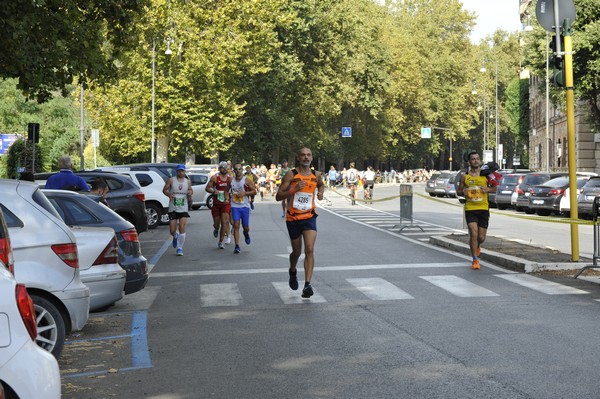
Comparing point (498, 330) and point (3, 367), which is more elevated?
point (3, 367)

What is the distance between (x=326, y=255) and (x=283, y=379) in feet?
38.0

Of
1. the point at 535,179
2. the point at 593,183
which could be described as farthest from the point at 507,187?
the point at 593,183

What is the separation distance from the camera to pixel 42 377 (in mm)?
4602

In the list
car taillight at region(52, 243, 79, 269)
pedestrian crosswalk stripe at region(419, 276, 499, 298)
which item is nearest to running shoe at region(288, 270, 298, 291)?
pedestrian crosswalk stripe at region(419, 276, 499, 298)

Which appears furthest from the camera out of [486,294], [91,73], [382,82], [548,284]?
[382,82]

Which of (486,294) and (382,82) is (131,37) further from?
(382,82)

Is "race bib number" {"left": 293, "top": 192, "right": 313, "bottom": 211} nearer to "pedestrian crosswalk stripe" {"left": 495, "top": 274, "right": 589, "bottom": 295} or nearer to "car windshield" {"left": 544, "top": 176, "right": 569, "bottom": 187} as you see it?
"pedestrian crosswalk stripe" {"left": 495, "top": 274, "right": 589, "bottom": 295}

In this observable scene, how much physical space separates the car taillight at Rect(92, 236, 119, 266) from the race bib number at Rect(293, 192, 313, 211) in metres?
2.79

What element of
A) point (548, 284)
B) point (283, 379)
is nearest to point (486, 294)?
point (548, 284)

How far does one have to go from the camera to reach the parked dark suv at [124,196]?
76.8ft

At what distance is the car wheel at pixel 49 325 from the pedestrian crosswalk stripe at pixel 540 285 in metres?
6.71

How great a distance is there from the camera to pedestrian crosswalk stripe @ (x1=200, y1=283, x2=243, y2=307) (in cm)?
1238

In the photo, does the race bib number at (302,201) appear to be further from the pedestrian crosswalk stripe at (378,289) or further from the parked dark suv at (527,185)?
the parked dark suv at (527,185)

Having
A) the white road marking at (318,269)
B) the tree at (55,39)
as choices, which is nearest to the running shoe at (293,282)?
the white road marking at (318,269)
